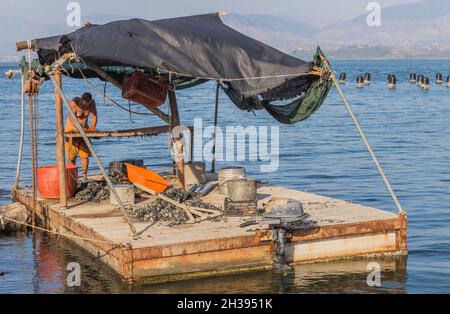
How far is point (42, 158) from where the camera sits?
31.7 m

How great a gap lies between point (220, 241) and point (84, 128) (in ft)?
21.8

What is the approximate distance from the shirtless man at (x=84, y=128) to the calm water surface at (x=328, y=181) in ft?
6.19

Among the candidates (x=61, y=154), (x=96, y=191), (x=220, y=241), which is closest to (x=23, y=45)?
(x=61, y=154)

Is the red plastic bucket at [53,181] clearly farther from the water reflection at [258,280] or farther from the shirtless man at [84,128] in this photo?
the water reflection at [258,280]

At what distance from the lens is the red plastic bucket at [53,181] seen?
16.1 m

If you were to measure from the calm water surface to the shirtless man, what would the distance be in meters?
1.89

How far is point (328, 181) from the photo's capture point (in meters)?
24.1

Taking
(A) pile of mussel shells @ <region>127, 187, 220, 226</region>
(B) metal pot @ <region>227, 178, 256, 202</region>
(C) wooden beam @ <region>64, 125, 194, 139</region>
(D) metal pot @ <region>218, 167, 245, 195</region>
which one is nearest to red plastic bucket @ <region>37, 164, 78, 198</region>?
(C) wooden beam @ <region>64, 125, 194, 139</region>

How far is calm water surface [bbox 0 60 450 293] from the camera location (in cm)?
1288

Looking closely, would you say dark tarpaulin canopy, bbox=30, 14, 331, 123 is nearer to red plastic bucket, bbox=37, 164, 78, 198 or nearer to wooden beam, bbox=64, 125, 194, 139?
wooden beam, bbox=64, 125, 194, 139

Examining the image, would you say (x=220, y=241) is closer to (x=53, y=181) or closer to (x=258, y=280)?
(x=258, y=280)

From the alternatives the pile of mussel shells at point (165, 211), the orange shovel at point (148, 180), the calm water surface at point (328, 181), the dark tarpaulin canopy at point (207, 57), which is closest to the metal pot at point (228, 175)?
the orange shovel at point (148, 180)
